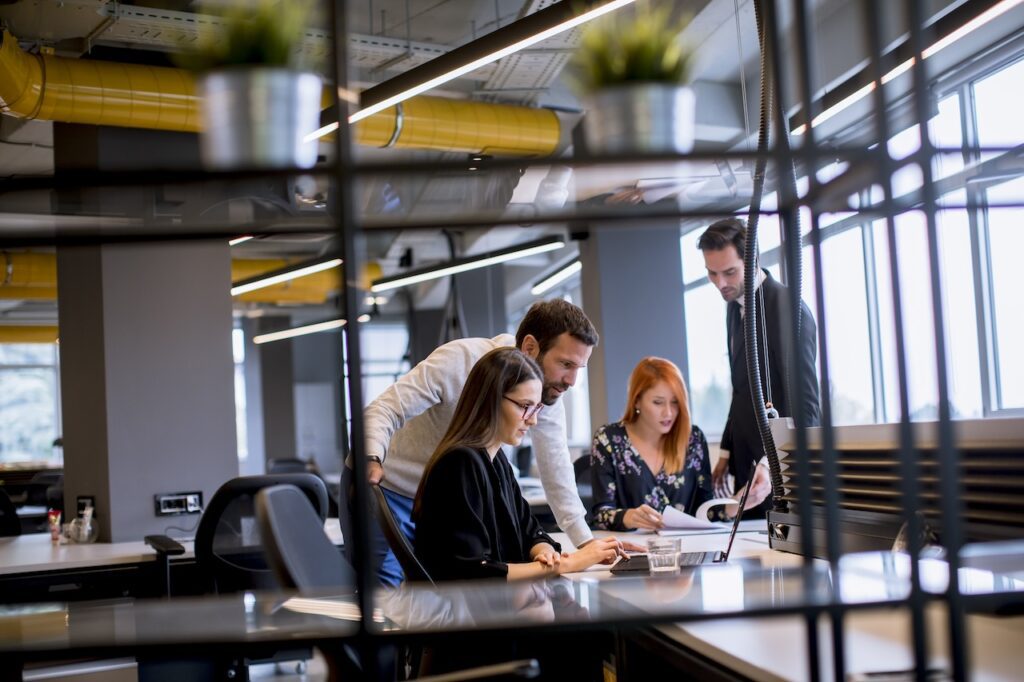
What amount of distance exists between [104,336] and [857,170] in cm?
388

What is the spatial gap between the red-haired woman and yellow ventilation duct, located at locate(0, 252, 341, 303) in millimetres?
3978

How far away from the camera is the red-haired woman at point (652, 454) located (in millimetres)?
3268

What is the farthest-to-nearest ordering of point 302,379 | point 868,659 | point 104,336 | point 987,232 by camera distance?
point 302,379 < point 987,232 < point 104,336 < point 868,659

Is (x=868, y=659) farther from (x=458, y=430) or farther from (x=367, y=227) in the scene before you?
(x=458, y=430)

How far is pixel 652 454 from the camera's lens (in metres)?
3.36

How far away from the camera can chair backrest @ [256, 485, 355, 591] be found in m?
1.42

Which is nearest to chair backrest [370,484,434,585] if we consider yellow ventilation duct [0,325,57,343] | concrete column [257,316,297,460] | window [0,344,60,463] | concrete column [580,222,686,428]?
concrete column [580,222,686,428]

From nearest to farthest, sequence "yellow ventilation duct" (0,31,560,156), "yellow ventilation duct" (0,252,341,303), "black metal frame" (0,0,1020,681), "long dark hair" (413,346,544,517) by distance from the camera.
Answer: "black metal frame" (0,0,1020,681) < "long dark hair" (413,346,544,517) < "yellow ventilation duct" (0,31,560,156) < "yellow ventilation duct" (0,252,341,303)

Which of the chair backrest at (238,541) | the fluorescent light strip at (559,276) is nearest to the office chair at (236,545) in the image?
the chair backrest at (238,541)

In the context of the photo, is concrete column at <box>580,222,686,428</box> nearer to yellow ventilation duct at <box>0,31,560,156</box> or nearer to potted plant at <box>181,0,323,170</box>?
yellow ventilation duct at <box>0,31,560,156</box>

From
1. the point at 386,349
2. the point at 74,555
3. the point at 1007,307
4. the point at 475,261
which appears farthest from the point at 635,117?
the point at 386,349

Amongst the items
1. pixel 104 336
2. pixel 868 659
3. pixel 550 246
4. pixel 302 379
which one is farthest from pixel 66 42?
pixel 302 379

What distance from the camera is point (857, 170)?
1011mm

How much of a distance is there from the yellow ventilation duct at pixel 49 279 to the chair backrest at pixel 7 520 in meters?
2.72
